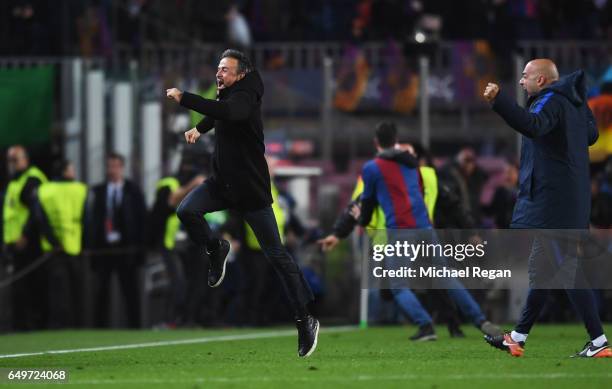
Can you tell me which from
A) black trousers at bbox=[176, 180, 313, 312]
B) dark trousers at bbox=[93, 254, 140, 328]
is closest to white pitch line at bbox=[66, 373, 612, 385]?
black trousers at bbox=[176, 180, 313, 312]

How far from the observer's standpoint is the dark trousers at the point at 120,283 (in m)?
19.5

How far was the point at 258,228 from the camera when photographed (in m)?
10.8

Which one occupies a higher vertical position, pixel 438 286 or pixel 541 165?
pixel 541 165

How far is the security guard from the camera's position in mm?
19156

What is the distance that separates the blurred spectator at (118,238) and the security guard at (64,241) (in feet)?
0.65

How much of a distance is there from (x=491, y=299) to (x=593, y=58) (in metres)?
3.62

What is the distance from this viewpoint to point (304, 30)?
22453mm

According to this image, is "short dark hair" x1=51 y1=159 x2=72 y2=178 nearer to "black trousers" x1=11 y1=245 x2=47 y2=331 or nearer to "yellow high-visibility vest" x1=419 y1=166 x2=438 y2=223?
"black trousers" x1=11 y1=245 x2=47 y2=331

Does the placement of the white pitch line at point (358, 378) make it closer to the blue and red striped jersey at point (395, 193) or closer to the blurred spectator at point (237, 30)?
the blue and red striped jersey at point (395, 193)

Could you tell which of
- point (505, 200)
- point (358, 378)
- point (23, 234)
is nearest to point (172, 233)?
point (23, 234)

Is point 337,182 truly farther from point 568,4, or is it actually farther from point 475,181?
point 568,4

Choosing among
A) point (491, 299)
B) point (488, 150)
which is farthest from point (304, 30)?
point (491, 299)

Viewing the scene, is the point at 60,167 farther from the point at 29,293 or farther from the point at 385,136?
the point at 385,136

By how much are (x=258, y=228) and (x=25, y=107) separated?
1000 cm
